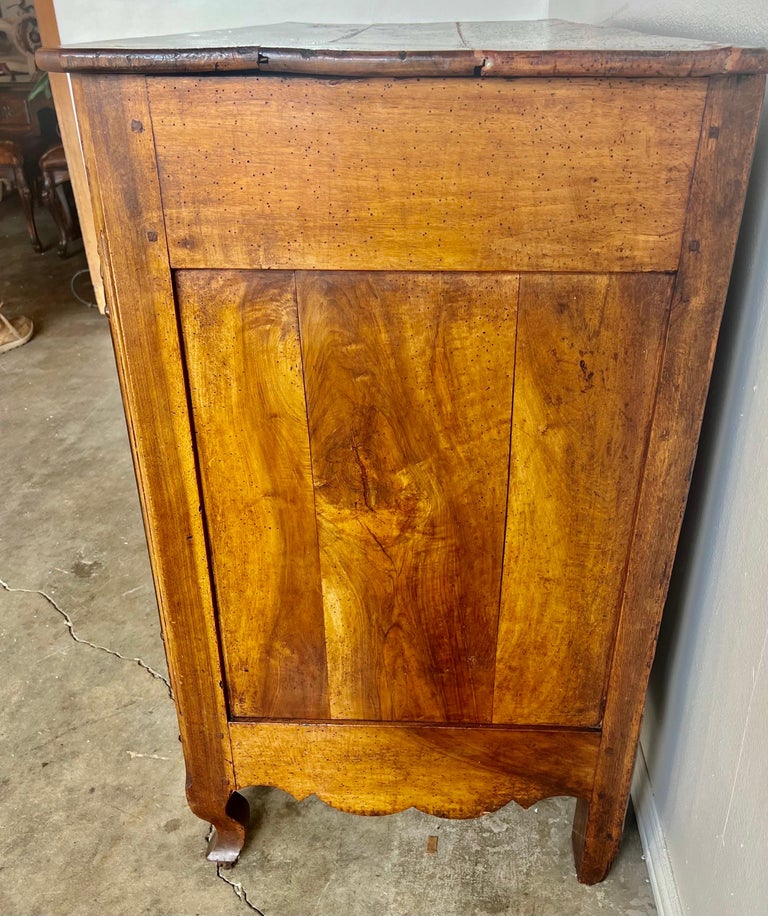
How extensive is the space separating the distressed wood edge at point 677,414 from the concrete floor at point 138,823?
0.51 feet

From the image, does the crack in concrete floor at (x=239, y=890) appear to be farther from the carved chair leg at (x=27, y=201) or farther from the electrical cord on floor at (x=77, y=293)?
the carved chair leg at (x=27, y=201)

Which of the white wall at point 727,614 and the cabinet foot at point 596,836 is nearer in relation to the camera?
the white wall at point 727,614

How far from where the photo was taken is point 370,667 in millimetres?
1087

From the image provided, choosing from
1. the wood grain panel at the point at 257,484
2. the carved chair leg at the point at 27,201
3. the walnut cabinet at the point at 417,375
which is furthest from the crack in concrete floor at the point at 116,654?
the carved chair leg at the point at 27,201

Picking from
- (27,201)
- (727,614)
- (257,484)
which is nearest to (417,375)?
(257,484)

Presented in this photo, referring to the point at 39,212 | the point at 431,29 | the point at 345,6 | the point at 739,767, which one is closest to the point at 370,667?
the point at 739,767

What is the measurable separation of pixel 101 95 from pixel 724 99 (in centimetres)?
58

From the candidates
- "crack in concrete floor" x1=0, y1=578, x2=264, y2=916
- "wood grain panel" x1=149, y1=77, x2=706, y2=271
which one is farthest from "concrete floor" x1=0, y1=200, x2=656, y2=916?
"wood grain panel" x1=149, y1=77, x2=706, y2=271

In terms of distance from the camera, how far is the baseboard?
1.15m

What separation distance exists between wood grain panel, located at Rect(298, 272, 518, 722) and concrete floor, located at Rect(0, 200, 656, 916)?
0.34 m

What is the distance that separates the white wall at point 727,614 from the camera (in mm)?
870

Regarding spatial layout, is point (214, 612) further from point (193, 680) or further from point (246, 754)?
point (246, 754)

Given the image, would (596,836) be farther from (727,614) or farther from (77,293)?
(77,293)

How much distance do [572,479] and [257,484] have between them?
37cm
